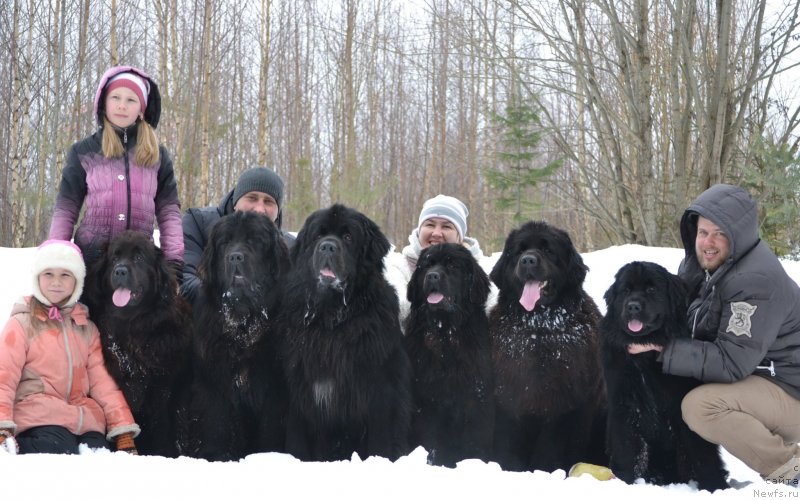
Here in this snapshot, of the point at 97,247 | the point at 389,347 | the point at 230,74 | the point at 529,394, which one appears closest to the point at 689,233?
the point at 529,394

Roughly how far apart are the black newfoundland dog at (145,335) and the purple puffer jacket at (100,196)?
0.84 feet

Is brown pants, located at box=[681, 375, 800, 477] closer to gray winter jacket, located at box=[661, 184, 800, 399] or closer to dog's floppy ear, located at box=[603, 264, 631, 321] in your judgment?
gray winter jacket, located at box=[661, 184, 800, 399]

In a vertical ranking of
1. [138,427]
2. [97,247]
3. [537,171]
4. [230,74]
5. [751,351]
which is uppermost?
[230,74]

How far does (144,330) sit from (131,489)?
1.78m

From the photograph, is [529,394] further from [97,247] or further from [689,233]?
[97,247]

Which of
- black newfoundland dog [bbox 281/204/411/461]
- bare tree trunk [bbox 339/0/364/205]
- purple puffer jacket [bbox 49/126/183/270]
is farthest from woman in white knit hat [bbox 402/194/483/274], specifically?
bare tree trunk [bbox 339/0/364/205]

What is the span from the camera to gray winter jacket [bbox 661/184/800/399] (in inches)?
128

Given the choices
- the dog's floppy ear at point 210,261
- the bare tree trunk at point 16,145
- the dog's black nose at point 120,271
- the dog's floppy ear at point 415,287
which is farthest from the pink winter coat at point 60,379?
the bare tree trunk at point 16,145

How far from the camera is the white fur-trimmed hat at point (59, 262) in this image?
3566 millimetres

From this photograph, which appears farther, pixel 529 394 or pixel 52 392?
pixel 529 394

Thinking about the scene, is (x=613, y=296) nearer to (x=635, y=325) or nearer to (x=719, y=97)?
(x=635, y=325)

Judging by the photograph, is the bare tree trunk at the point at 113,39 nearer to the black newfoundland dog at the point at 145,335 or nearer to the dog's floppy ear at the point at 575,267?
the black newfoundland dog at the point at 145,335

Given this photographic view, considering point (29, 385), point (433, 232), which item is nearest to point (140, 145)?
point (29, 385)

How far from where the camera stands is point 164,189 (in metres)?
4.32
